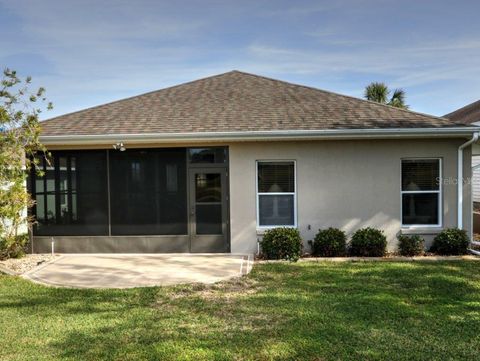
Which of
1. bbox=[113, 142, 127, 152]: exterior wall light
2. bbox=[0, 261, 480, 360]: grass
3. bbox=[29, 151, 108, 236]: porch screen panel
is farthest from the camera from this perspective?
bbox=[29, 151, 108, 236]: porch screen panel

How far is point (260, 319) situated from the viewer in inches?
210

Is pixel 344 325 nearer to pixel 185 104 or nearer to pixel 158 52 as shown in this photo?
pixel 185 104

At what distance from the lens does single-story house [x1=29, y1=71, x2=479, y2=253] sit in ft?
32.2

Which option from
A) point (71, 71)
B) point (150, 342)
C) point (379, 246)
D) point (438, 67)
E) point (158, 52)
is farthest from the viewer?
point (438, 67)

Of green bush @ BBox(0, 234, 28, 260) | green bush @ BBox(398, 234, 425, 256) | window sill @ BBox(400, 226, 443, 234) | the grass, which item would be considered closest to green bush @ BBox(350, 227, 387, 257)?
green bush @ BBox(398, 234, 425, 256)

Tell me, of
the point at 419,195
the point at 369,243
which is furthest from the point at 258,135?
the point at 419,195

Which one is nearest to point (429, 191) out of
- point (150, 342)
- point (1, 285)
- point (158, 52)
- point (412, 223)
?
point (412, 223)

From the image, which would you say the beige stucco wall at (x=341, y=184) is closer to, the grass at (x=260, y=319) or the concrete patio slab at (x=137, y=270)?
the concrete patio slab at (x=137, y=270)

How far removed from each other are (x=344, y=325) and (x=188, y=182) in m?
5.98

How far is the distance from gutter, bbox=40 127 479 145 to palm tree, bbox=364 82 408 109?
14.8 metres

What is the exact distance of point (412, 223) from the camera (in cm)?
996

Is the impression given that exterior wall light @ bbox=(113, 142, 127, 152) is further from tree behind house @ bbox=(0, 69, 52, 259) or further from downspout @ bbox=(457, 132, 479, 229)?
downspout @ bbox=(457, 132, 479, 229)

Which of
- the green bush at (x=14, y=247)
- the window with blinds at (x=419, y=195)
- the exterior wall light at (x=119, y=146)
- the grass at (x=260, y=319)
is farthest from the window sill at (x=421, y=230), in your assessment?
the green bush at (x=14, y=247)

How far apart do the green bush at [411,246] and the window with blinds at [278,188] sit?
271cm
